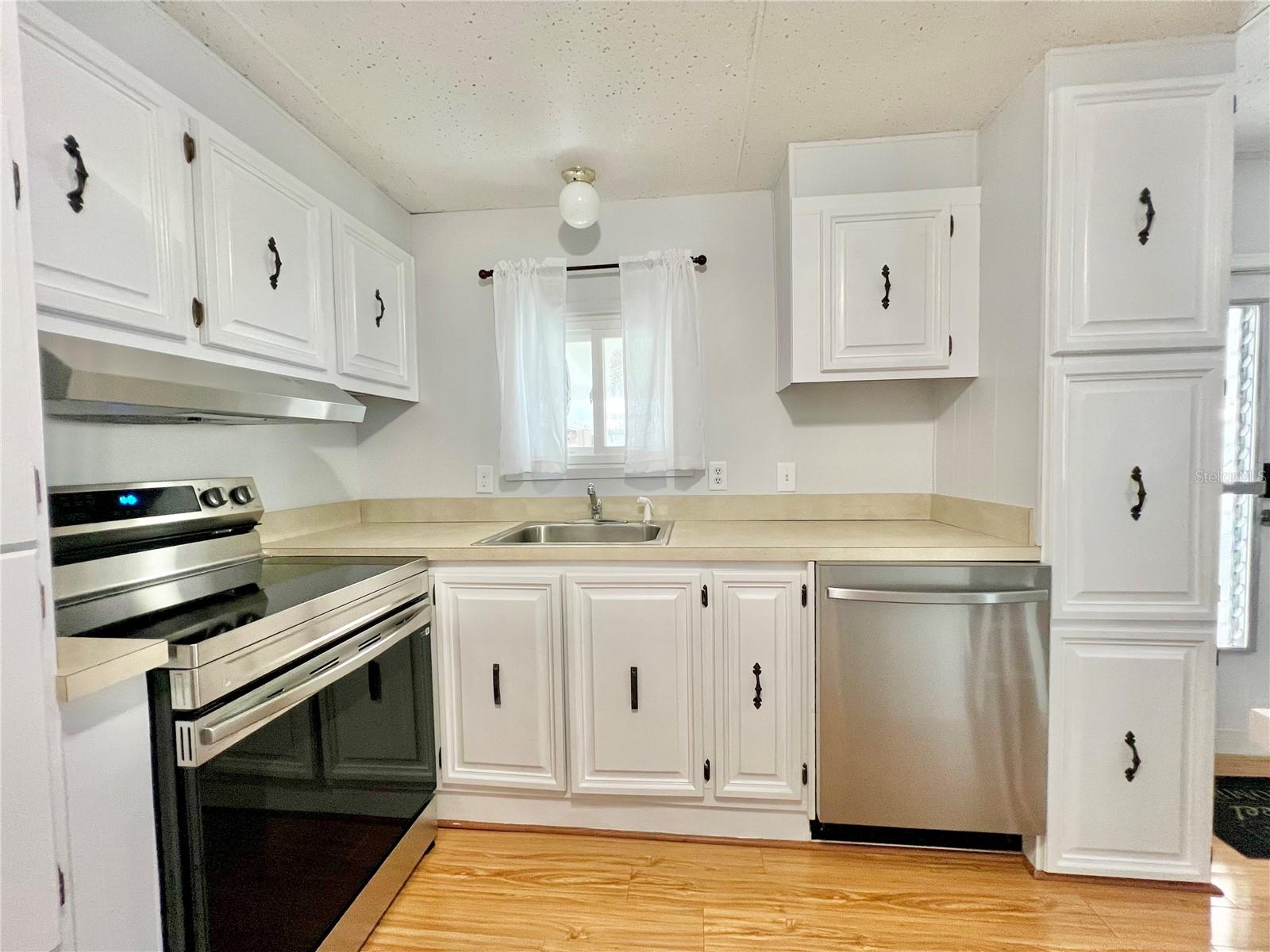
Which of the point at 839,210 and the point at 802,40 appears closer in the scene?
the point at 802,40

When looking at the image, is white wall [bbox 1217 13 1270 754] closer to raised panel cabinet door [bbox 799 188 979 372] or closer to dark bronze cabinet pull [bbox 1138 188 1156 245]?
dark bronze cabinet pull [bbox 1138 188 1156 245]

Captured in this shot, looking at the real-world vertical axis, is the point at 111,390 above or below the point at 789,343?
below

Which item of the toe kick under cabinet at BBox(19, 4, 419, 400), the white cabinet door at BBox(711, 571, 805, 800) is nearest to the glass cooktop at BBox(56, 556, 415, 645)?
the toe kick under cabinet at BBox(19, 4, 419, 400)

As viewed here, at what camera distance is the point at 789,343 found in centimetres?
193

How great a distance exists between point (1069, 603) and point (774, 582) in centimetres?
79

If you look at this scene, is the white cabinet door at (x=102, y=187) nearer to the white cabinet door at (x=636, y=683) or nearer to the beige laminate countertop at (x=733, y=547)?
the beige laminate countertop at (x=733, y=547)

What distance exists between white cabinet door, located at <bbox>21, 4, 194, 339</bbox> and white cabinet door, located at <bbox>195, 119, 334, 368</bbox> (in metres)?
0.06

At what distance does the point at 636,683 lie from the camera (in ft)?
5.58

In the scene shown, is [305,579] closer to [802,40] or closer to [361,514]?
[361,514]

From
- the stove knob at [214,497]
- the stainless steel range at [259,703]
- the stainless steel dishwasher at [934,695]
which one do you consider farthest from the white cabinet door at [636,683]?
the stove knob at [214,497]

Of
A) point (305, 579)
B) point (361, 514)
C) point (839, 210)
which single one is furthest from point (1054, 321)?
point (361, 514)

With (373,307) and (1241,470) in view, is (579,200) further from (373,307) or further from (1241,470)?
(1241,470)

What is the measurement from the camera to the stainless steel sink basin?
2.16 metres

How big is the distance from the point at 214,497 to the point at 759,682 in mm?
1619
